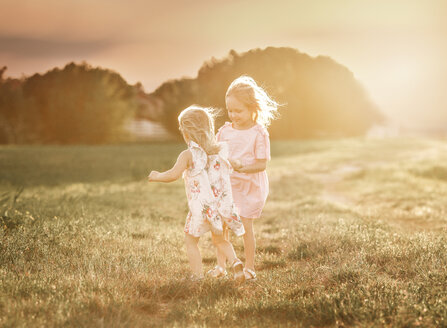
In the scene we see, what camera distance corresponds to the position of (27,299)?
12.7ft

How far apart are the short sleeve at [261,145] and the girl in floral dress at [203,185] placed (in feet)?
1.74

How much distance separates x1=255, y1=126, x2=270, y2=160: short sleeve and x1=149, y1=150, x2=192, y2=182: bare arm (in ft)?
3.03

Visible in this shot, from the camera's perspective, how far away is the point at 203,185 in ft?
15.9

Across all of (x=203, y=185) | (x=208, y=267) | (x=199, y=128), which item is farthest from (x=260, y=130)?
(x=208, y=267)

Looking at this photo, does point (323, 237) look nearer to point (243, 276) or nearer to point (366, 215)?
point (243, 276)

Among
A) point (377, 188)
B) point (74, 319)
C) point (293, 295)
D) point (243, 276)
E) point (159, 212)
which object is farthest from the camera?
point (377, 188)

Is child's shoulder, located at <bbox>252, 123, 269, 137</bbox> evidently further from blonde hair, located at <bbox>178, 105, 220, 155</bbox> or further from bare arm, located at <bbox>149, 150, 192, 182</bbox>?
bare arm, located at <bbox>149, 150, 192, 182</bbox>

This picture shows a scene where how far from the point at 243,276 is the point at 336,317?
129 cm

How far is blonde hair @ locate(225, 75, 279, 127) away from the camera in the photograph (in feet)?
17.1

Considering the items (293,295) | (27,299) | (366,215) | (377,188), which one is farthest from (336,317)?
(377,188)

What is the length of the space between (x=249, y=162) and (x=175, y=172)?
108cm

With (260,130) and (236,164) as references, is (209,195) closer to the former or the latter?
(236,164)

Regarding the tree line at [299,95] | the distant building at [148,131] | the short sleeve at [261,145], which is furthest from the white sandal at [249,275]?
the distant building at [148,131]

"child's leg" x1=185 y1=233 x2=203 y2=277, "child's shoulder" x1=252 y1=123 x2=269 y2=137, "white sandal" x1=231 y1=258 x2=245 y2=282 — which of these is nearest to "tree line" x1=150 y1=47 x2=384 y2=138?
"child's shoulder" x1=252 y1=123 x2=269 y2=137
